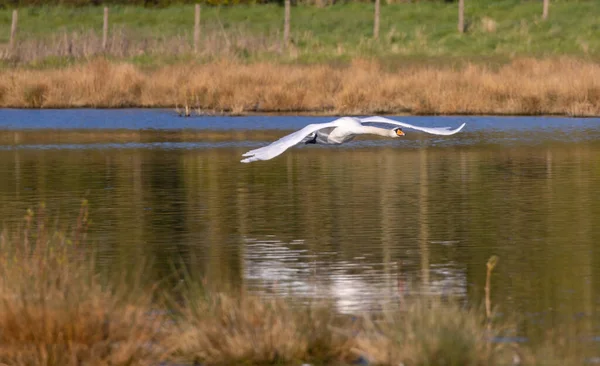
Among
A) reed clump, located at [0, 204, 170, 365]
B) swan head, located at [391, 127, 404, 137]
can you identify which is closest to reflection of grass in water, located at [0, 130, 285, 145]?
swan head, located at [391, 127, 404, 137]

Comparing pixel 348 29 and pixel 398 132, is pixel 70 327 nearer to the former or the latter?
pixel 398 132

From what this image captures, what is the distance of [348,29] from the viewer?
4600cm

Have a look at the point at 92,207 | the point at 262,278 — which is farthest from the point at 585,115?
the point at 262,278

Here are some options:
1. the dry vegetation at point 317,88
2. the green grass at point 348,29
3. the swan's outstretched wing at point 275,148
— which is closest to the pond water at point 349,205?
the swan's outstretched wing at point 275,148

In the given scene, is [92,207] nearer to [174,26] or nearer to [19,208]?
[19,208]

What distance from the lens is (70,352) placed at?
7.93 m

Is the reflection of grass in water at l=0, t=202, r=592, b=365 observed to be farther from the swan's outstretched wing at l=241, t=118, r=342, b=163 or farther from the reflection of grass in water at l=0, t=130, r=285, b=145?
the reflection of grass in water at l=0, t=130, r=285, b=145

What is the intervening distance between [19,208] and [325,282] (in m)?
6.12

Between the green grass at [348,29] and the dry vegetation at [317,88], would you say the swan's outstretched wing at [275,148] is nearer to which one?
the dry vegetation at [317,88]

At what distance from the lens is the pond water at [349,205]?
10672 millimetres

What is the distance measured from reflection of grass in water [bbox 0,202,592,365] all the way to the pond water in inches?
36.6

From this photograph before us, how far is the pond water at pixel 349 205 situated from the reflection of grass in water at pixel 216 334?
0.93 meters

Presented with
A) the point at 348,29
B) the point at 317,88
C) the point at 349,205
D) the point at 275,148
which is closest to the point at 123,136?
the point at 317,88

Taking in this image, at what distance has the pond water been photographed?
35.0 feet
